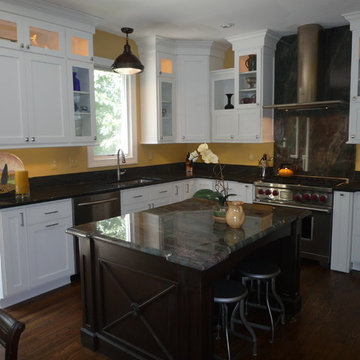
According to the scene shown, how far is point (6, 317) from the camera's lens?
1.21 m

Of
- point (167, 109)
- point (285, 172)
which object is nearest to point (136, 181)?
point (167, 109)

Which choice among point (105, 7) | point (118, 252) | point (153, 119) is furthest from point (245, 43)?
point (118, 252)

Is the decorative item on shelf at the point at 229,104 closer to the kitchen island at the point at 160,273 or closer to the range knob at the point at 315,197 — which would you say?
the range knob at the point at 315,197

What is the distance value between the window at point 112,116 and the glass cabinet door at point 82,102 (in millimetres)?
450

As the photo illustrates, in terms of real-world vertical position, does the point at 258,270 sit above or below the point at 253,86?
below

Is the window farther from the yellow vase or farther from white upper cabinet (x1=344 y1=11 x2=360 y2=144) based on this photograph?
white upper cabinet (x1=344 y1=11 x2=360 y2=144)

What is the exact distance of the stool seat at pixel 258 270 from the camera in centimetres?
253

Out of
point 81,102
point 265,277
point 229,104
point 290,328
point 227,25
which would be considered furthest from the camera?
point 229,104

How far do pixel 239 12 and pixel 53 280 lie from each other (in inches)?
130

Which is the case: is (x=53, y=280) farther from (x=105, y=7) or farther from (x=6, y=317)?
(x=105, y=7)

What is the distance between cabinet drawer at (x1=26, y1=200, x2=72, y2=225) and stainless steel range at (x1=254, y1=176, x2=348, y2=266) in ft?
7.75

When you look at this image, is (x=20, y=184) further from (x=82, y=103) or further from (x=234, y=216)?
(x=234, y=216)

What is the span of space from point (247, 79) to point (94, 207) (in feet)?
8.57

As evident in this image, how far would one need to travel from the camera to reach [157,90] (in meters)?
4.88
